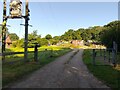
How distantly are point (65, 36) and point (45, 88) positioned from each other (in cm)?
15095

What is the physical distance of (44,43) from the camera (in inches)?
4050

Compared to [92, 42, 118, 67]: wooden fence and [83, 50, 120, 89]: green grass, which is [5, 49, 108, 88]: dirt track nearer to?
[83, 50, 120, 89]: green grass

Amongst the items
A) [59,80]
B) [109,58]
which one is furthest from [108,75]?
[109,58]

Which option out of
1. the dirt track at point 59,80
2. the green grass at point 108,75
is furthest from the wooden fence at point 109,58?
the dirt track at point 59,80

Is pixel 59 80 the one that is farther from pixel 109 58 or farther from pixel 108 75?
pixel 109 58

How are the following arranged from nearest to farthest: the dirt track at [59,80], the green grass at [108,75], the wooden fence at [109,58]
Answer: the dirt track at [59,80] → the green grass at [108,75] → the wooden fence at [109,58]

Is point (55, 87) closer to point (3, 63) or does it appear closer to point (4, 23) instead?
point (3, 63)

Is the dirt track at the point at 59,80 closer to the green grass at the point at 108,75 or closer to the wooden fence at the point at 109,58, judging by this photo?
the green grass at the point at 108,75

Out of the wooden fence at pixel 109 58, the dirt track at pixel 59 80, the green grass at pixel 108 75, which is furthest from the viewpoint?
the wooden fence at pixel 109 58

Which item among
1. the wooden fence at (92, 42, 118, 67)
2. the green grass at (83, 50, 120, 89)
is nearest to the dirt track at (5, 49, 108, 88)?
the green grass at (83, 50, 120, 89)

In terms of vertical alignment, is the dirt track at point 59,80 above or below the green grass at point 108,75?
above

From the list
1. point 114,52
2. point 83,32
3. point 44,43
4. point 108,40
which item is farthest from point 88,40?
point 114,52

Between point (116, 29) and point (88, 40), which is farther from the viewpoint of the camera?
point (88, 40)

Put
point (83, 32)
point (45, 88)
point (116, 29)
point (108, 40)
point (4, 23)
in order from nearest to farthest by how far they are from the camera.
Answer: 1. point (45, 88)
2. point (4, 23)
3. point (116, 29)
4. point (108, 40)
5. point (83, 32)
